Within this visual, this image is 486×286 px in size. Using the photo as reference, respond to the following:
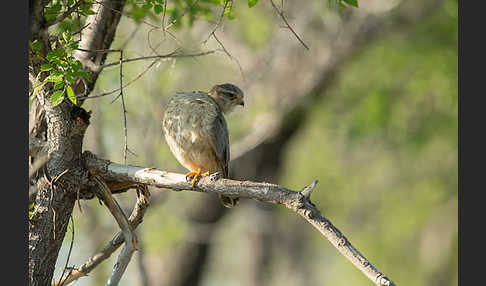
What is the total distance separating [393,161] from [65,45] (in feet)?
57.6

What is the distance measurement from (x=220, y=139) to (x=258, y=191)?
6.57ft

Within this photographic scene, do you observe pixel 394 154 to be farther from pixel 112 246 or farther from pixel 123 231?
pixel 123 231

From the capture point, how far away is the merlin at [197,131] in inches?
198

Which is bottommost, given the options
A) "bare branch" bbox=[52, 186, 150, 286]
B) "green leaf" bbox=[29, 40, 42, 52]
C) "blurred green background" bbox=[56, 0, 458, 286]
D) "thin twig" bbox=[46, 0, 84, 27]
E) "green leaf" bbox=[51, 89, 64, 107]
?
"bare branch" bbox=[52, 186, 150, 286]

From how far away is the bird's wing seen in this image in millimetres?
5102

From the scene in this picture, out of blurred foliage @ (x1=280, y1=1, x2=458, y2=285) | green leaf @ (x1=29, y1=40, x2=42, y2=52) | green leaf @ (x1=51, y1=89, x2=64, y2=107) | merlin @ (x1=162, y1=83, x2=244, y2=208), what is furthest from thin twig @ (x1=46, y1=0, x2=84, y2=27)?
blurred foliage @ (x1=280, y1=1, x2=458, y2=285)

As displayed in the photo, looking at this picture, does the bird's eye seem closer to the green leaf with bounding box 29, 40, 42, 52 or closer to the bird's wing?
the bird's wing

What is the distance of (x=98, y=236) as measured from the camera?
9.02 m

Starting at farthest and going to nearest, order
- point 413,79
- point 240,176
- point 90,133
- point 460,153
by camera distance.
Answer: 1. point 413,79
2. point 240,176
3. point 90,133
4. point 460,153

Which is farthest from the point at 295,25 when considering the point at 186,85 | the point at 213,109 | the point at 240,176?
the point at 213,109

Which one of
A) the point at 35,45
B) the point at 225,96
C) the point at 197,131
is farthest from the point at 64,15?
the point at 225,96

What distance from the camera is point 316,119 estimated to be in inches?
619

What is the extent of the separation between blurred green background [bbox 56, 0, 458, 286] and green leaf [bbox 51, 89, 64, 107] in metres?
2.61

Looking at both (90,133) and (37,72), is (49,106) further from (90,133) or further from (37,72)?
(90,133)
